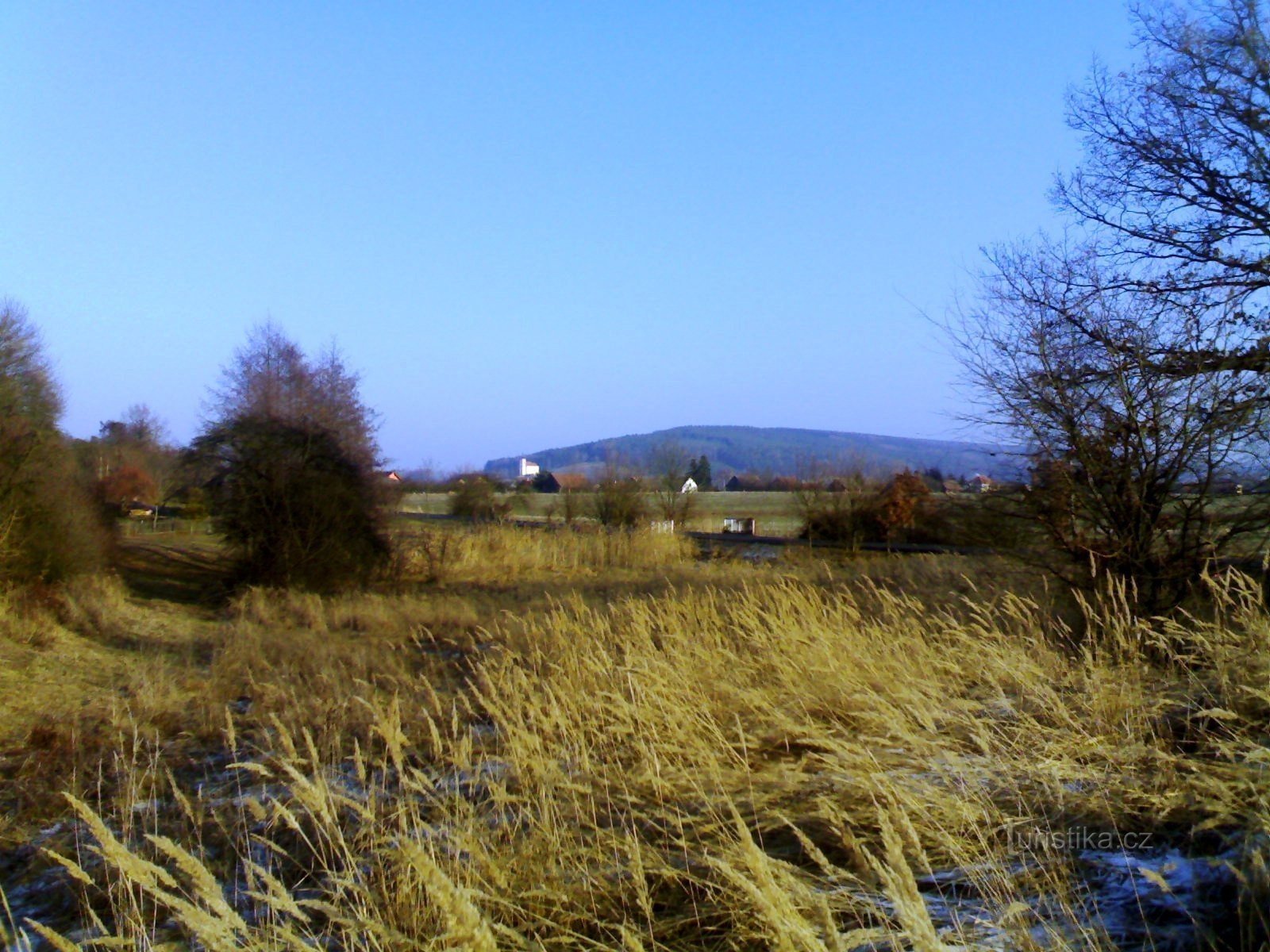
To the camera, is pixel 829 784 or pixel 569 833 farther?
pixel 829 784

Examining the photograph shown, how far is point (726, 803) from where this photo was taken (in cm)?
438

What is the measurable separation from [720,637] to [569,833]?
3765mm

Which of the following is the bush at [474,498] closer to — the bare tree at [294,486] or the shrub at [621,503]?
the shrub at [621,503]

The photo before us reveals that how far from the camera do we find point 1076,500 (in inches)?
322

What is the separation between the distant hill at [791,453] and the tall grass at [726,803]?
2.42 metres

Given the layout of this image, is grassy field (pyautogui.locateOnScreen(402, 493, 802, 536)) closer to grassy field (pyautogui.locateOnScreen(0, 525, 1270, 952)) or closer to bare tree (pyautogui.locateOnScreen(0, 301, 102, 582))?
bare tree (pyautogui.locateOnScreen(0, 301, 102, 582))

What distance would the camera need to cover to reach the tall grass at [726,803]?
3.18 metres

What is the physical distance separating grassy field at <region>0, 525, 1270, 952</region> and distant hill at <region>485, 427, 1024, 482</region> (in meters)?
1.41

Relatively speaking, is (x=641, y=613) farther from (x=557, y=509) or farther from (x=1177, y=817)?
(x=557, y=509)

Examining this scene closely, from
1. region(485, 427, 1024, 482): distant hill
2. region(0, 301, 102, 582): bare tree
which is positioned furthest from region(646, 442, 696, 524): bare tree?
region(0, 301, 102, 582): bare tree

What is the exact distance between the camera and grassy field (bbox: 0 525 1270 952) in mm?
3186

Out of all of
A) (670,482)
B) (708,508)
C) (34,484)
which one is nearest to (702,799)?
(34,484)

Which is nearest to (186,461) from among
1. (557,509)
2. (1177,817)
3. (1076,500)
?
(557,509)

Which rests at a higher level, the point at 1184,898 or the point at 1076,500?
the point at 1076,500
